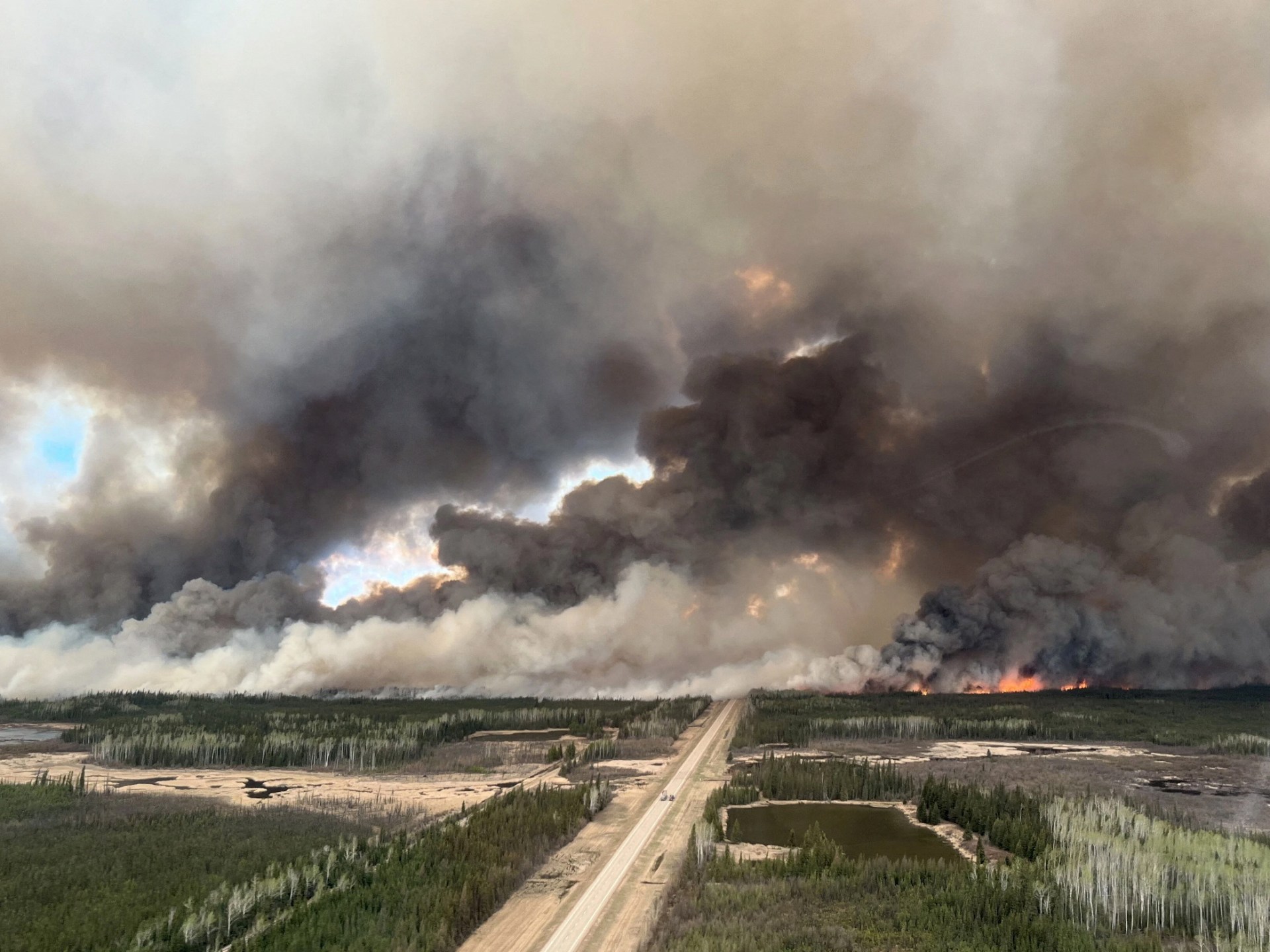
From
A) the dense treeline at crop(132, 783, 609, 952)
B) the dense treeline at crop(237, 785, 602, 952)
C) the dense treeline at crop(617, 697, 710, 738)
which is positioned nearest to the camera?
the dense treeline at crop(237, 785, 602, 952)

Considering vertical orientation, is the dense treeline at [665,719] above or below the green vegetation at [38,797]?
below

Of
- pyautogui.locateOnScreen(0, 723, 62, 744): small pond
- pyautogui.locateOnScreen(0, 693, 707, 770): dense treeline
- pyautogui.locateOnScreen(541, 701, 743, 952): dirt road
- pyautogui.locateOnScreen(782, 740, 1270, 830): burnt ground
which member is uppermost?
pyautogui.locateOnScreen(541, 701, 743, 952): dirt road

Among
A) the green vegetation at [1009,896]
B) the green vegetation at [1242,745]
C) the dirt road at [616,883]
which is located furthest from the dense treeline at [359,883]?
the green vegetation at [1242,745]

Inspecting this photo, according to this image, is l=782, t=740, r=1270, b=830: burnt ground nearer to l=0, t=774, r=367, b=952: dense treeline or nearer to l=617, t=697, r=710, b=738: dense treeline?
l=617, t=697, r=710, b=738: dense treeline

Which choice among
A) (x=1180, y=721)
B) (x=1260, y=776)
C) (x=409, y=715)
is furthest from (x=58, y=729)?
(x=1180, y=721)

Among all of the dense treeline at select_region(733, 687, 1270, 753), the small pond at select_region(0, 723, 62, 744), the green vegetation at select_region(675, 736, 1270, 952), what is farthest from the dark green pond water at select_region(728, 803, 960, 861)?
the small pond at select_region(0, 723, 62, 744)

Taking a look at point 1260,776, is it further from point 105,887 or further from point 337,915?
point 105,887

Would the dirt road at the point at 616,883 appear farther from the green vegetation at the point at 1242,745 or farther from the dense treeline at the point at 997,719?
the green vegetation at the point at 1242,745
